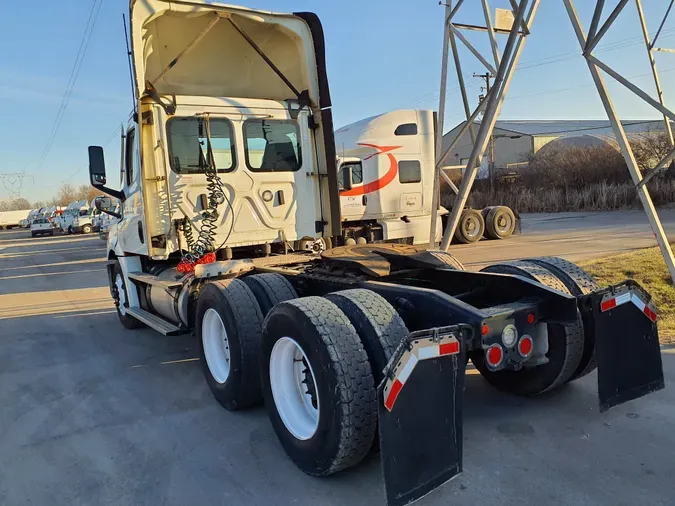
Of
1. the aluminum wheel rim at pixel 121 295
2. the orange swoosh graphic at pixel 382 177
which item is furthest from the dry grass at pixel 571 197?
the aluminum wheel rim at pixel 121 295

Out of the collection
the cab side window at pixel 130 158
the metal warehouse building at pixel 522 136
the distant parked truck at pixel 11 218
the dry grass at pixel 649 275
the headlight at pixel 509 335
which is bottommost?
the dry grass at pixel 649 275

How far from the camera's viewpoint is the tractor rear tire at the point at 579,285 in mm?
3812

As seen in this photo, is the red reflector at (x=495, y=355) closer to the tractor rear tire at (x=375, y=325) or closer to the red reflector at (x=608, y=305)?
the tractor rear tire at (x=375, y=325)

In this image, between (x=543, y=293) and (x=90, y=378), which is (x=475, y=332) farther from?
(x=90, y=378)

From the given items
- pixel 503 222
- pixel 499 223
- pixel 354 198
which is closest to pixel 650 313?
pixel 354 198

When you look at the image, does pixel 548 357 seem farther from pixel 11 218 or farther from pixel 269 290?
pixel 11 218

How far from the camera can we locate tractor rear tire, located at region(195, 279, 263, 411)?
4.20m

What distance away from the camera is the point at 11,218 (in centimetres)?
6975

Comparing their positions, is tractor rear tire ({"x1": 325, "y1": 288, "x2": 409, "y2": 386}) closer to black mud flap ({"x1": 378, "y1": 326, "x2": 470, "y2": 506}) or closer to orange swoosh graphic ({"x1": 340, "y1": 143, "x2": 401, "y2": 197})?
black mud flap ({"x1": 378, "y1": 326, "x2": 470, "y2": 506})

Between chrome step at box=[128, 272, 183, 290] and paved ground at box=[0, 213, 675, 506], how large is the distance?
2.94 feet

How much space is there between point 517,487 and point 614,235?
13915 mm

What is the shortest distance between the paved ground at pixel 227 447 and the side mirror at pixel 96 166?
2212 millimetres

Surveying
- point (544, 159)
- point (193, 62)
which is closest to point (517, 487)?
point (193, 62)

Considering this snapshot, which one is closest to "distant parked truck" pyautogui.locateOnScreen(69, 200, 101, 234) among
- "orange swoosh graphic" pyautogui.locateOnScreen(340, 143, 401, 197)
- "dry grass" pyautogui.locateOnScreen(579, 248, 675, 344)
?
"orange swoosh graphic" pyautogui.locateOnScreen(340, 143, 401, 197)
